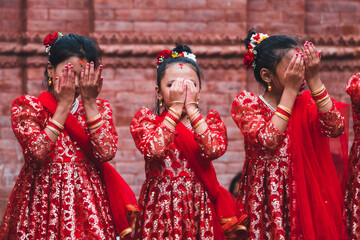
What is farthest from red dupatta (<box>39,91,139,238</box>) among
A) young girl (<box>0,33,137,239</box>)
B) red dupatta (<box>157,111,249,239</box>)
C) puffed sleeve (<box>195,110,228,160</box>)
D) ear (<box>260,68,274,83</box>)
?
ear (<box>260,68,274,83</box>)

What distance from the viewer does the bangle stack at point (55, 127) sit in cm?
381

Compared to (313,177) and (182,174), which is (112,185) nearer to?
(182,174)

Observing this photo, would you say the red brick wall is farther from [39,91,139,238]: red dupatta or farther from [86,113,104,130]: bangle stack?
[86,113,104,130]: bangle stack

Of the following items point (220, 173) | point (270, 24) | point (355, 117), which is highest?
point (270, 24)

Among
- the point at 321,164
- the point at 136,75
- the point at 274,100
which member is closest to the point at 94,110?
the point at 274,100

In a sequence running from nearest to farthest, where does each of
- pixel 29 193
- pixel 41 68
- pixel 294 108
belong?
pixel 29 193 < pixel 294 108 < pixel 41 68

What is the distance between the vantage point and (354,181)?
4.22m

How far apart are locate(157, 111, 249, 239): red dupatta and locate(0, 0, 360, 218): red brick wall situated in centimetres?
383

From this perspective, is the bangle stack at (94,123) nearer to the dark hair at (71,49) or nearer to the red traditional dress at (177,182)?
the red traditional dress at (177,182)

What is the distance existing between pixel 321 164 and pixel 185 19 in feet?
13.8

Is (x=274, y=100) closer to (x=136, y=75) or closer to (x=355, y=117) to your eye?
(x=355, y=117)

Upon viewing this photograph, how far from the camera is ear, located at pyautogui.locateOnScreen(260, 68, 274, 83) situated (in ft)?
13.8

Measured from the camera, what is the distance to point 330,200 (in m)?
4.05

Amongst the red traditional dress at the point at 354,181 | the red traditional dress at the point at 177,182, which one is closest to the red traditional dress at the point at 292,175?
the red traditional dress at the point at 354,181
